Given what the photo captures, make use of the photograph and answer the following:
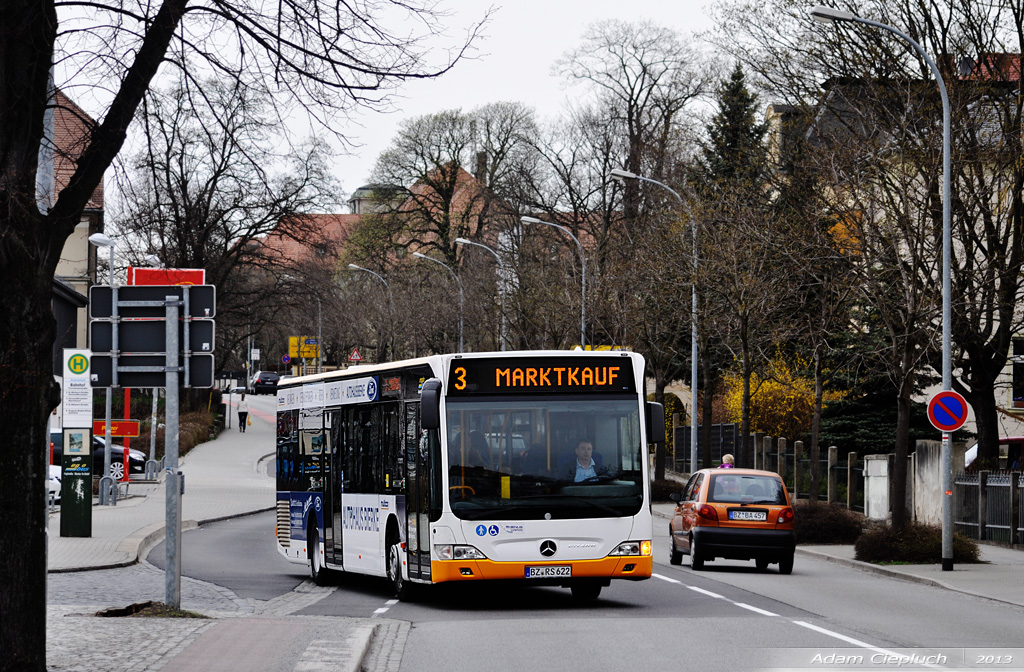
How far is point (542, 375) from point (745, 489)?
273 inches

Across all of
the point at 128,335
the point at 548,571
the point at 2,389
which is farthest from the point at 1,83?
the point at 548,571

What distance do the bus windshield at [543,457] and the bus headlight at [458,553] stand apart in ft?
1.10

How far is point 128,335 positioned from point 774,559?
11.9 meters

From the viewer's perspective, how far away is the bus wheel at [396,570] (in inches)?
670

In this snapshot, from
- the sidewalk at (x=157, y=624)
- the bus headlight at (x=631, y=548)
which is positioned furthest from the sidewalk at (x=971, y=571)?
the sidewalk at (x=157, y=624)

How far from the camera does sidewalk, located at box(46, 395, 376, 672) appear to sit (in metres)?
10.7

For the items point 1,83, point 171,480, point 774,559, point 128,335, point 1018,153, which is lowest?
point 774,559

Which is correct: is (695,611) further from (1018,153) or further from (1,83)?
(1018,153)

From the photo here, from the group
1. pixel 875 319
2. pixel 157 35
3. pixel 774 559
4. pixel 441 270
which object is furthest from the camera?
pixel 441 270

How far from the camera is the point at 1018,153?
100ft

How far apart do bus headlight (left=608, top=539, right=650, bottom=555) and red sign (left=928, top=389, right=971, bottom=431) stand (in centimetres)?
819

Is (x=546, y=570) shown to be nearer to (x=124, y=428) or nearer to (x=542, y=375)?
(x=542, y=375)

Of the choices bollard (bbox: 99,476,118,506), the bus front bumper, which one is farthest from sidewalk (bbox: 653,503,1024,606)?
bollard (bbox: 99,476,118,506)

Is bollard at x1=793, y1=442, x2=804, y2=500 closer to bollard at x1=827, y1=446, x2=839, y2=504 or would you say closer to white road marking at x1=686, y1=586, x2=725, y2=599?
bollard at x1=827, y1=446, x2=839, y2=504
